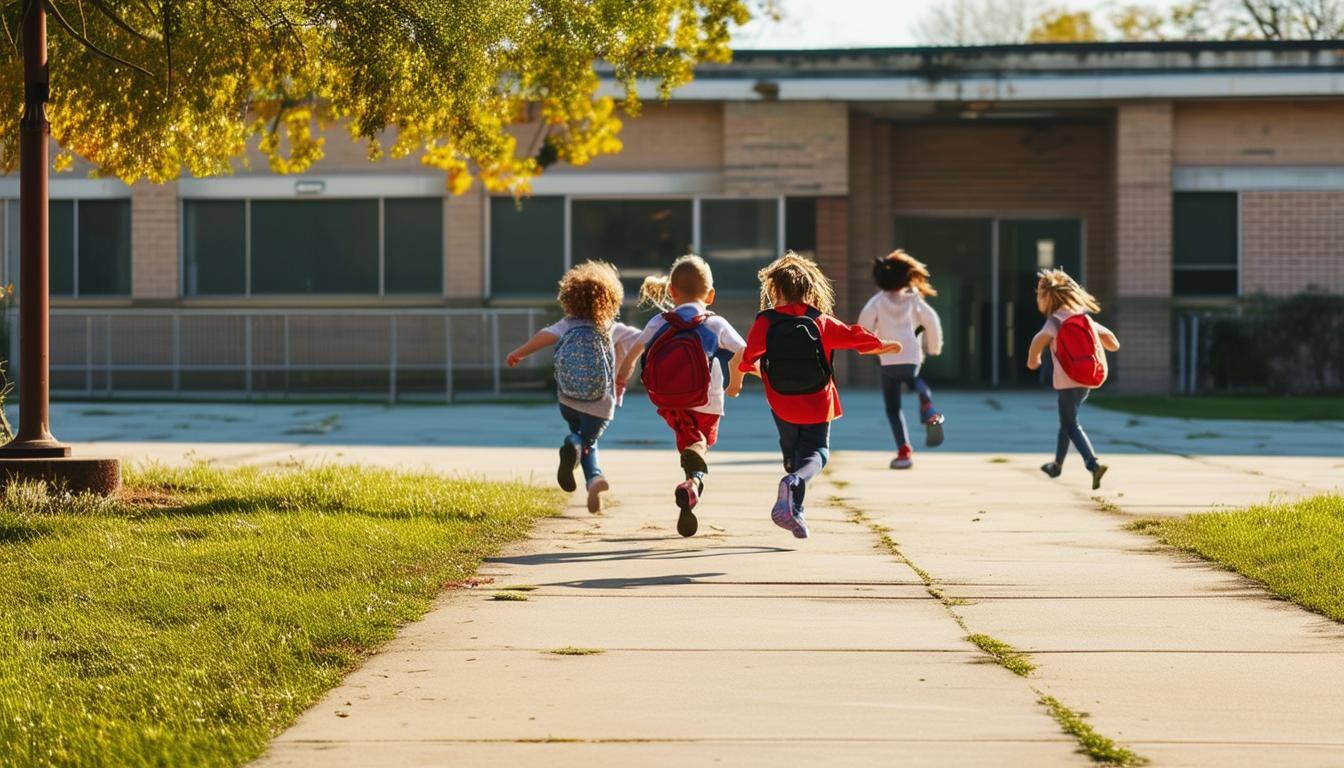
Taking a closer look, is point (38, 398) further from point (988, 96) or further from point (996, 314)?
point (996, 314)

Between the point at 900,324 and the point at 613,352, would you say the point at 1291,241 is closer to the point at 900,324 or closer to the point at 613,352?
the point at 900,324

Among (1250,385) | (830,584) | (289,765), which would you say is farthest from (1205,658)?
(1250,385)

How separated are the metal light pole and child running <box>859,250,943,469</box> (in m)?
6.28

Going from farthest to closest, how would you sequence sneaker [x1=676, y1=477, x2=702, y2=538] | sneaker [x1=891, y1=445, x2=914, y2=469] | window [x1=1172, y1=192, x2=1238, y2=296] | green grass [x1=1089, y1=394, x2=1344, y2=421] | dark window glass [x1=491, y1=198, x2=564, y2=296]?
dark window glass [x1=491, y1=198, x2=564, y2=296] → window [x1=1172, y1=192, x2=1238, y2=296] → green grass [x1=1089, y1=394, x2=1344, y2=421] → sneaker [x1=891, y1=445, x2=914, y2=469] → sneaker [x1=676, y1=477, x2=702, y2=538]

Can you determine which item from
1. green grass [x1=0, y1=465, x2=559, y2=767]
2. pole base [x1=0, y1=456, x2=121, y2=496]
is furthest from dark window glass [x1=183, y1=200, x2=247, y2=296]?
pole base [x1=0, y1=456, x2=121, y2=496]

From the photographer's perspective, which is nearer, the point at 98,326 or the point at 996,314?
the point at 98,326

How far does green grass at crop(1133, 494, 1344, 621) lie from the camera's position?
289 inches

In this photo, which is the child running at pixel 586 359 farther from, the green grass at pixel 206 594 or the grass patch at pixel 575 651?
the grass patch at pixel 575 651

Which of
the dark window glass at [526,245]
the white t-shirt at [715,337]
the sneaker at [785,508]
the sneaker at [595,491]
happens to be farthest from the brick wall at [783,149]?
the sneaker at [785,508]

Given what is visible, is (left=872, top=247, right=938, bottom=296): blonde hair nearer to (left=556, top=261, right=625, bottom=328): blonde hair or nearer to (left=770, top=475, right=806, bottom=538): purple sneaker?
(left=556, top=261, right=625, bottom=328): blonde hair

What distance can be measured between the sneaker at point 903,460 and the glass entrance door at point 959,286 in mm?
16442

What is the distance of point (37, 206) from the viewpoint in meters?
10.1

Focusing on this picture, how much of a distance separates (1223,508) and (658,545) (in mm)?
3654

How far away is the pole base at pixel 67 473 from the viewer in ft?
31.7
